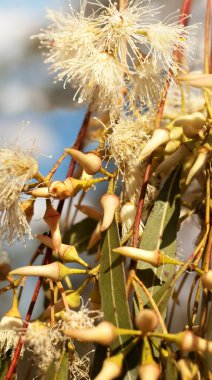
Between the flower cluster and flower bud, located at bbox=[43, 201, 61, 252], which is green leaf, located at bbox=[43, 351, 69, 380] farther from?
the flower cluster

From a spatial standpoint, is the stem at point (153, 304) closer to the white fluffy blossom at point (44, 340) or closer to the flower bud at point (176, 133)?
the white fluffy blossom at point (44, 340)

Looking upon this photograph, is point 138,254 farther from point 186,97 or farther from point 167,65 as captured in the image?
point 186,97

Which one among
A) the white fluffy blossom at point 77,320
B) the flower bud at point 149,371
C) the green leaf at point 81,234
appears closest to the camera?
the flower bud at point 149,371

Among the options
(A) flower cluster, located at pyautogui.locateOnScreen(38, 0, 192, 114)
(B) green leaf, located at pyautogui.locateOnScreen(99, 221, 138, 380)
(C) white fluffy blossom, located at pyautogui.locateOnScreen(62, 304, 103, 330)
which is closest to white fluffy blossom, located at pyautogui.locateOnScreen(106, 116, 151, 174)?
(A) flower cluster, located at pyautogui.locateOnScreen(38, 0, 192, 114)

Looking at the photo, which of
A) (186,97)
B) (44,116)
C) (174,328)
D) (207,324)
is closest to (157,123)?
(186,97)

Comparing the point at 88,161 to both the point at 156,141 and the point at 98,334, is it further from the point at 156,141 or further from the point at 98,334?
the point at 98,334

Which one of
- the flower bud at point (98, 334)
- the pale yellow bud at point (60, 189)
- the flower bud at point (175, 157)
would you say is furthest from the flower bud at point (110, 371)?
the flower bud at point (175, 157)

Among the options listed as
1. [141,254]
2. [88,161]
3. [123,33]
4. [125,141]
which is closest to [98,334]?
[141,254]

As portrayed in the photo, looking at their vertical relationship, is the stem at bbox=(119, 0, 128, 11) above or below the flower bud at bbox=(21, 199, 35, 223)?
above
